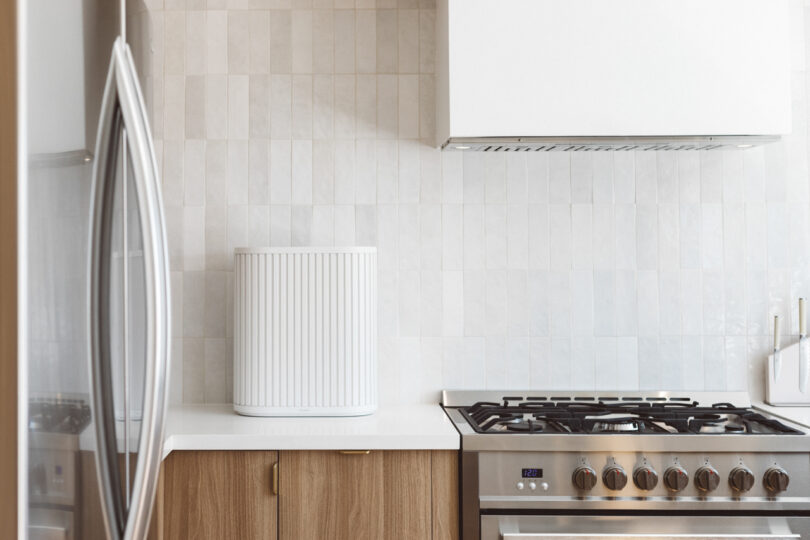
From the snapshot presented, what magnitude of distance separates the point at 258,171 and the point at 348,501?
1.07 meters

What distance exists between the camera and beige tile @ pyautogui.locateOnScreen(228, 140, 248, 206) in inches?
85.3

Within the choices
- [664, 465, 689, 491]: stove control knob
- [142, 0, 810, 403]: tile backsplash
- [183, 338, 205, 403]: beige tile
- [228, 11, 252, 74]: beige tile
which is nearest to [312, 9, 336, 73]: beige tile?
[142, 0, 810, 403]: tile backsplash

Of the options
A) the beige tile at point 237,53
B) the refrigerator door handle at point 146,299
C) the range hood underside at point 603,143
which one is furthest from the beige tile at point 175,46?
the refrigerator door handle at point 146,299

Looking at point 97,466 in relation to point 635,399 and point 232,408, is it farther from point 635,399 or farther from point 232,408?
point 635,399

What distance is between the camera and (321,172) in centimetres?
217

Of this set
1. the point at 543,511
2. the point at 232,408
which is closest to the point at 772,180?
the point at 543,511

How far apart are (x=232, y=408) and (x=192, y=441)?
43cm

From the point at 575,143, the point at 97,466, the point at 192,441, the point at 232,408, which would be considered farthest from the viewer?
the point at 232,408

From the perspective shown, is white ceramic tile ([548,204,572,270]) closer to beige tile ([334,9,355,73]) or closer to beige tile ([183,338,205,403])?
beige tile ([334,9,355,73])

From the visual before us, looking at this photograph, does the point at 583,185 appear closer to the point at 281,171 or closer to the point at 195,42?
the point at 281,171

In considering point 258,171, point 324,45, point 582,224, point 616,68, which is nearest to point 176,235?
point 258,171

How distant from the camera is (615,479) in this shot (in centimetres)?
162

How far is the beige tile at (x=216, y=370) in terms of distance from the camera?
7.09 ft

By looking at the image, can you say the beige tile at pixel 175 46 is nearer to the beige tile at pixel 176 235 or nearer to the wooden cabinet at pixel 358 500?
the beige tile at pixel 176 235
